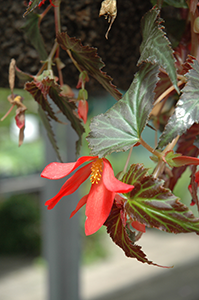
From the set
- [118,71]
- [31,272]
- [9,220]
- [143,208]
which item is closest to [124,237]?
[143,208]

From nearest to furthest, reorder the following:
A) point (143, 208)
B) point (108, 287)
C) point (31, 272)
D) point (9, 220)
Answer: point (143, 208) → point (108, 287) → point (31, 272) → point (9, 220)

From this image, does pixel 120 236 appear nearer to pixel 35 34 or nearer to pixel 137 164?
pixel 137 164

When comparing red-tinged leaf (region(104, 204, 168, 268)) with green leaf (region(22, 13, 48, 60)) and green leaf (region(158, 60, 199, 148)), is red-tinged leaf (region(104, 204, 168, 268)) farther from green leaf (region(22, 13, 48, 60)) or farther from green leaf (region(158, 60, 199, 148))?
green leaf (region(22, 13, 48, 60))

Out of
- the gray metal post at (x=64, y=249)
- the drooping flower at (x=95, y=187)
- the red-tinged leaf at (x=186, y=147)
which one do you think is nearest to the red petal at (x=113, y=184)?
the drooping flower at (x=95, y=187)

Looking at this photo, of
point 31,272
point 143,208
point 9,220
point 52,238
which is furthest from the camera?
point 9,220

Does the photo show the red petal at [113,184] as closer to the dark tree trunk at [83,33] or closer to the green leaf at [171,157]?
the green leaf at [171,157]

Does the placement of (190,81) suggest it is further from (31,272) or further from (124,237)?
(31,272)

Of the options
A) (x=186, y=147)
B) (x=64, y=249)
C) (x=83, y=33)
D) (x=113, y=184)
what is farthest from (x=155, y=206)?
(x=64, y=249)
